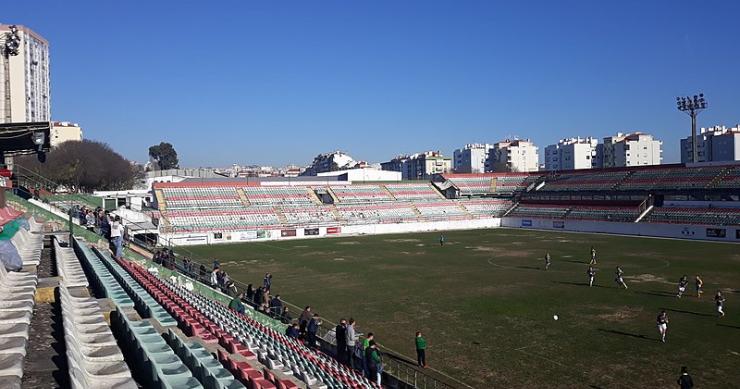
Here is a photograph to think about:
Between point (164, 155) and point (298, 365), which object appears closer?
point (298, 365)

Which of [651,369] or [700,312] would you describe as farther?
[700,312]

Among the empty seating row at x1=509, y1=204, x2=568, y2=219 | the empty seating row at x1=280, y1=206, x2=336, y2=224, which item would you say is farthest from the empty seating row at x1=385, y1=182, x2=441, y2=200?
the empty seating row at x1=280, y1=206, x2=336, y2=224

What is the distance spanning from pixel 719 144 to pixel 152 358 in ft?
486

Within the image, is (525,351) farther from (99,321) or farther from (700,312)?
(99,321)

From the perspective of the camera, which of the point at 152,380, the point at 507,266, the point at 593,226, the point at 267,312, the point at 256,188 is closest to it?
the point at 152,380

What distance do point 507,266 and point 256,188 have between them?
40653 millimetres

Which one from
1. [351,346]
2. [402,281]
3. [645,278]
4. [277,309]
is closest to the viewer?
[351,346]

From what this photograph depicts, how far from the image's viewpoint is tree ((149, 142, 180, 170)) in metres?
148

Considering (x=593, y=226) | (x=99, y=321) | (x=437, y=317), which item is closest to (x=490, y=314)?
(x=437, y=317)

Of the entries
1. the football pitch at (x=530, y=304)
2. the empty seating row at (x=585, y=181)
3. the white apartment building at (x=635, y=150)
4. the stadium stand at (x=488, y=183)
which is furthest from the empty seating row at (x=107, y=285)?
the white apartment building at (x=635, y=150)

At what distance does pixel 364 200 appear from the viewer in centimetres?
7062

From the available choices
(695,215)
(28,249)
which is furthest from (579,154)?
(28,249)

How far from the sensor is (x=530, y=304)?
24.3 meters

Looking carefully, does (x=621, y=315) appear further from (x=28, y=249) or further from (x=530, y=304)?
(x=28, y=249)
